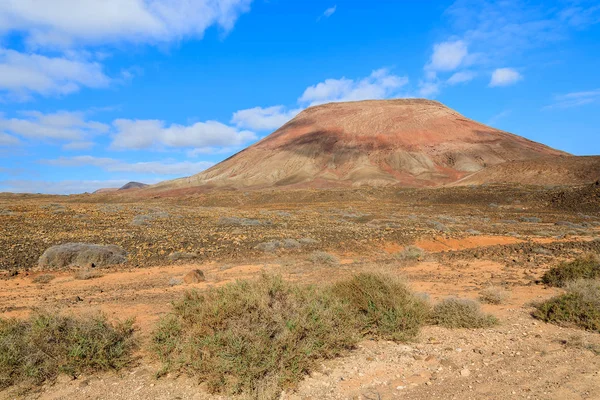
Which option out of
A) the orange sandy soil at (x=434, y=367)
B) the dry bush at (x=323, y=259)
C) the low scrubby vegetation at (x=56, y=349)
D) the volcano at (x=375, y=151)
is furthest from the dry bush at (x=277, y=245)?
the volcano at (x=375, y=151)

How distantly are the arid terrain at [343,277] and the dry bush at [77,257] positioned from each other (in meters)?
0.39

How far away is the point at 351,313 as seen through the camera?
5.88 metres

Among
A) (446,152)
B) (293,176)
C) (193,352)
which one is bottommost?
(193,352)

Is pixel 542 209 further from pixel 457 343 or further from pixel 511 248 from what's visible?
pixel 457 343

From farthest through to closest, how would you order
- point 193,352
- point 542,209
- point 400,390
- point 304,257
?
1. point 542,209
2. point 304,257
3. point 193,352
4. point 400,390

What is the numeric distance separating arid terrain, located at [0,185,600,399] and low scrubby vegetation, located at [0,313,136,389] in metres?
0.16

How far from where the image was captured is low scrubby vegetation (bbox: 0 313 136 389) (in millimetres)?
4445

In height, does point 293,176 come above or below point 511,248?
above

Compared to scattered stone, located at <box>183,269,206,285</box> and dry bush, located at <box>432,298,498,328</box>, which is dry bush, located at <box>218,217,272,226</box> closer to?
scattered stone, located at <box>183,269,206,285</box>

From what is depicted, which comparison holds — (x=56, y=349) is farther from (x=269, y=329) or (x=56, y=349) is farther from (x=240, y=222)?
(x=240, y=222)

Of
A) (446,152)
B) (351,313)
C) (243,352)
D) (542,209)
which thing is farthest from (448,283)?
(446,152)

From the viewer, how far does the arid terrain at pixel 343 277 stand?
14.4ft

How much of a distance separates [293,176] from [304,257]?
74088 millimetres

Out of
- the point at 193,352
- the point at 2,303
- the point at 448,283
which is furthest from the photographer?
the point at 448,283
